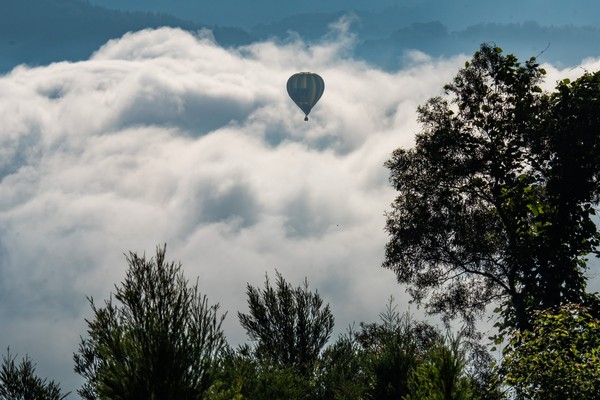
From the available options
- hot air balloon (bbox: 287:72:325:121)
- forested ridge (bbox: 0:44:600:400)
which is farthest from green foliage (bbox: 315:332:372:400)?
hot air balloon (bbox: 287:72:325:121)

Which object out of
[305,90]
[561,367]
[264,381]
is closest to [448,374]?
[561,367]

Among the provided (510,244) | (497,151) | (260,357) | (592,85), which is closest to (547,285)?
(510,244)

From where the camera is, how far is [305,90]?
84375 mm

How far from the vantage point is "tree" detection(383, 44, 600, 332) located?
3494 centimetres

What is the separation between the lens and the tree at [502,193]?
34938mm

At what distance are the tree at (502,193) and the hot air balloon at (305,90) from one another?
46.3 metres

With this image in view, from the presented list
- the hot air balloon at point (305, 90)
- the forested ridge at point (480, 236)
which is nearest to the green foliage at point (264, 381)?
the forested ridge at point (480, 236)

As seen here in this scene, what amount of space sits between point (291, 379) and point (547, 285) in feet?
42.7

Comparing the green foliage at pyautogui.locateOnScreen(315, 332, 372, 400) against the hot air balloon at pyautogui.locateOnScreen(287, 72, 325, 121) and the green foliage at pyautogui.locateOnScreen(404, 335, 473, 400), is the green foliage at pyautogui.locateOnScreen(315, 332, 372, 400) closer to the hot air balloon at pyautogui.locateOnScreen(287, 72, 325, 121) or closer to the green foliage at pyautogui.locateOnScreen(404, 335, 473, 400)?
the green foliage at pyautogui.locateOnScreen(404, 335, 473, 400)

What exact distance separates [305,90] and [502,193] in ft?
167

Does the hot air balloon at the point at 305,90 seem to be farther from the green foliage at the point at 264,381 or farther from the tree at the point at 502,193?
the green foliage at the point at 264,381

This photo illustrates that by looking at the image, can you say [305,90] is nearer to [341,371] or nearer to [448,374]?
[341,371]

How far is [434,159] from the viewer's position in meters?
37.2

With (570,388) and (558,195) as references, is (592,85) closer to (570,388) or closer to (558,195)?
(558,195)
